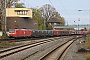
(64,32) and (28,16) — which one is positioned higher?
(28,16)

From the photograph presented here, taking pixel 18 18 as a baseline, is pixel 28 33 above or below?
below

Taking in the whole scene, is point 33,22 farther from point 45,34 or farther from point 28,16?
point 45,34

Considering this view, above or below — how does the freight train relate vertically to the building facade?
below

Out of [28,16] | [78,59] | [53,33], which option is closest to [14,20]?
[28,16]

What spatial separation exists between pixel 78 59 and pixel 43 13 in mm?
106264

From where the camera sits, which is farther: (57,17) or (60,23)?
(60,23)

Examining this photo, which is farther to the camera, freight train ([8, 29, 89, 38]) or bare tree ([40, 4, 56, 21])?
bare tree ([40, 4, 56, 21])

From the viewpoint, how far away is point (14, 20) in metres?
90.3

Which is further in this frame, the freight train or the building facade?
the building facade

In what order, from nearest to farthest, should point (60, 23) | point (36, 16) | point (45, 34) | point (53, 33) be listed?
point (45, 34) → point (53, 33) → point (36, 16) → point (60, 23)

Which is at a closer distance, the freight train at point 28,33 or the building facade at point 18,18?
the freight train at point 28,33

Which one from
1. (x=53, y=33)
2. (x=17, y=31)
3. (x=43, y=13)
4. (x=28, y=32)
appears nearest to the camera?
(x=17, y=31)

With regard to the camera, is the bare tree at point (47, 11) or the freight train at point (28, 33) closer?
the freight train at point (28, 33)

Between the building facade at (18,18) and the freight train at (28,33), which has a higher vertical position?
the building facade at (18,18)
